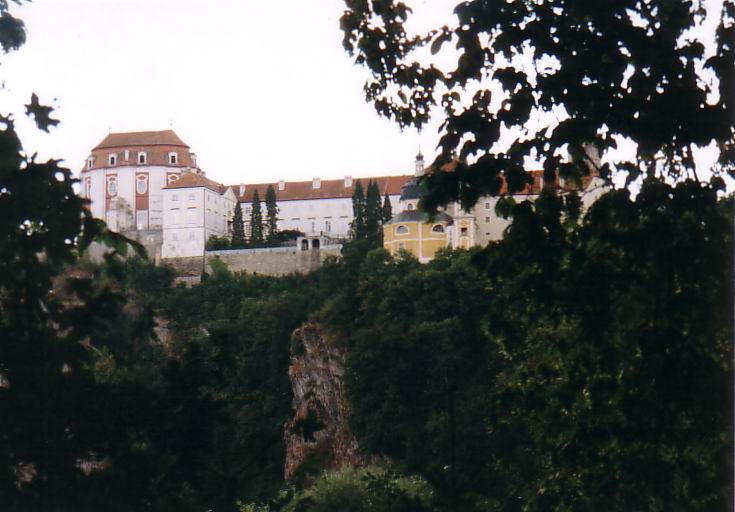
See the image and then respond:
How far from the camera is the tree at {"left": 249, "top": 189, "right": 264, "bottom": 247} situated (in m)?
84.1

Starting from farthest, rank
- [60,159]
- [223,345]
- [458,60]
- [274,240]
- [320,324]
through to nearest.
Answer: [274,240], [320,324], [458,60], [223,345], [60,159]

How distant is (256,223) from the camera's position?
280 feet

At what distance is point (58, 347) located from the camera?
6.25 meters

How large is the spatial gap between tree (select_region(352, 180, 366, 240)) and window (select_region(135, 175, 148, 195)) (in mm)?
→ 13386

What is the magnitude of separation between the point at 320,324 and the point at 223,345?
2288 inches

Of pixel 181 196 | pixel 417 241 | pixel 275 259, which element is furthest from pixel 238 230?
pixel 417 241

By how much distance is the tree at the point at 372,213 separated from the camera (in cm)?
7888

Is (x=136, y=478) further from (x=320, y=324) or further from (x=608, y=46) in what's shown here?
(x=320, y=324)

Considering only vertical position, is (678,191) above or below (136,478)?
above

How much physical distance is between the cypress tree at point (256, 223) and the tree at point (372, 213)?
6673 millimetres

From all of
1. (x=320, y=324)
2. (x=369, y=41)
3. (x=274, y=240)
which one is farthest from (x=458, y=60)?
(x=274, y=240)

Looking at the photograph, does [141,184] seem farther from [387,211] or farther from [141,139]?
[387,211]

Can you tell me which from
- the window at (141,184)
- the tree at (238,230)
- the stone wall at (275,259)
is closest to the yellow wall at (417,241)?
the stone wall at (275,259)

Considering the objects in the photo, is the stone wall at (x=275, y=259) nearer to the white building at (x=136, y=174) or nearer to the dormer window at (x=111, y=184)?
the white building at (x=136, y=174)
